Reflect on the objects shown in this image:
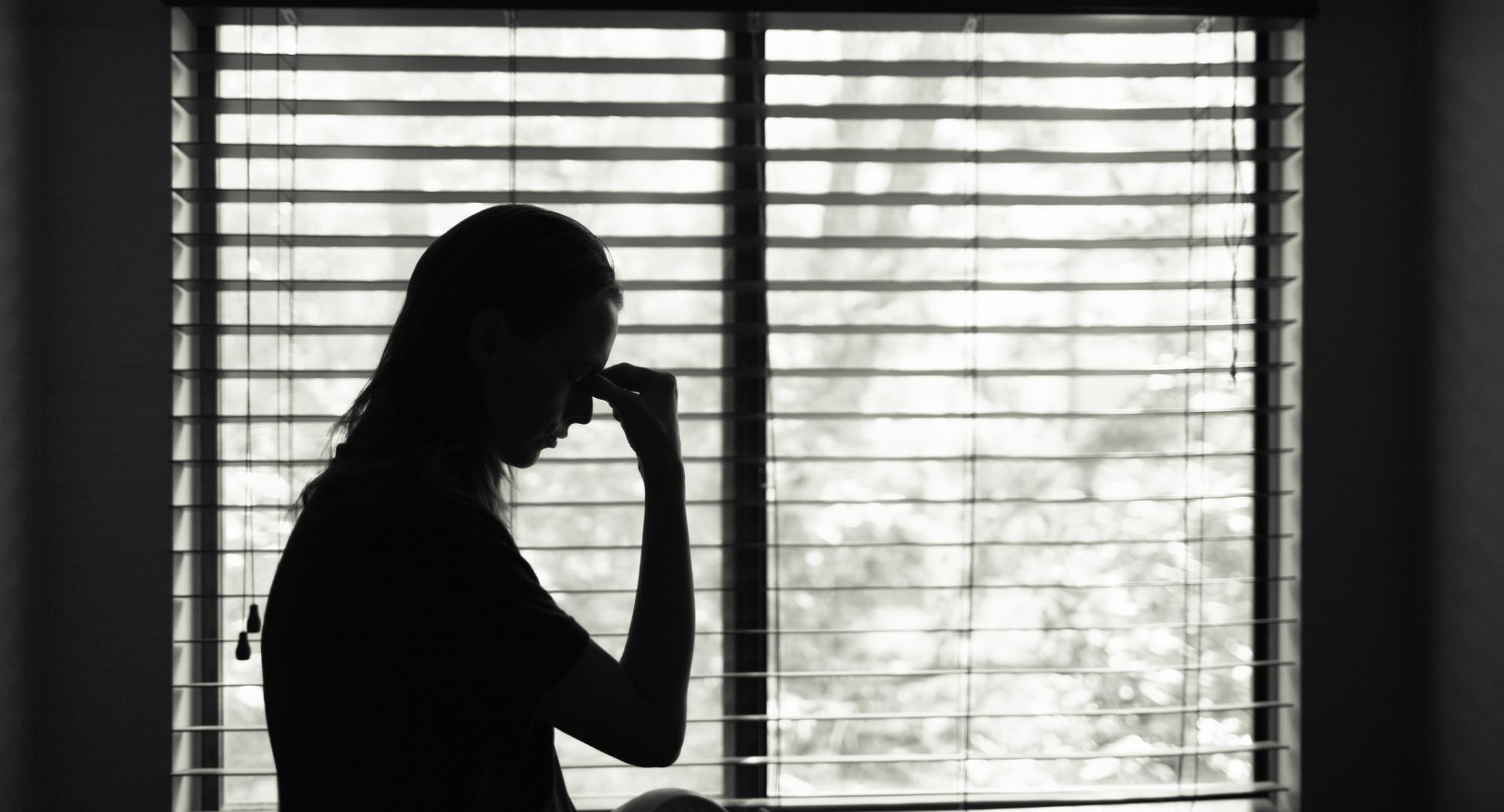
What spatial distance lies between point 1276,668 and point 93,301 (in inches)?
77.6

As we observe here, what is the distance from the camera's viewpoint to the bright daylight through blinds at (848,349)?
1485mm

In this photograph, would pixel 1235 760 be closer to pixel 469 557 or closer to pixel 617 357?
pixel 617 357

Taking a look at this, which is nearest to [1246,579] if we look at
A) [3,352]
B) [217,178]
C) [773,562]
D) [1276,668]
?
[1276,668]

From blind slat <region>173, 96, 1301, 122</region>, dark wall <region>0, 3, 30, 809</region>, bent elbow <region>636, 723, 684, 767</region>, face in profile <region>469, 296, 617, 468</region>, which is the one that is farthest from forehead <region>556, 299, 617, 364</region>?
dark wall <region>0, 3, 30, 809</region>

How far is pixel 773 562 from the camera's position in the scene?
5.03 feet

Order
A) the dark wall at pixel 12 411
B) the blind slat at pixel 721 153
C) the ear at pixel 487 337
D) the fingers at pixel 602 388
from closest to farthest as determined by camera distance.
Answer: the ear at pixel 487 337, the fingers at pixel 602 388, the dark wall at pixel 12 411, the blind slat at pixel 721 153

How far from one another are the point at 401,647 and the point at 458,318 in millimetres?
307

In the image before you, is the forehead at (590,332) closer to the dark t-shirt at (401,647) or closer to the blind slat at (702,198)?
the dark t-shirt at (401,647)

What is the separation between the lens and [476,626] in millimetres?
810

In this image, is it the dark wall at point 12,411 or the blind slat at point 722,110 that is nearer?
the dark wall at point 12,411

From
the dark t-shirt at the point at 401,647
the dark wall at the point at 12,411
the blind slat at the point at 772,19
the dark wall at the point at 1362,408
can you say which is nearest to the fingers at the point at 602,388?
the dark t-shirt at the point at 401,647

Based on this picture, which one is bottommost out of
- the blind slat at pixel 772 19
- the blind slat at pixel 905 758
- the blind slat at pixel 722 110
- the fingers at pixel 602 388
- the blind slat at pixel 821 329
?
the blind slat at pixel 905 758

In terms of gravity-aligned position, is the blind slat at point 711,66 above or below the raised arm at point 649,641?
above

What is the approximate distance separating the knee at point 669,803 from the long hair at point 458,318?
401 millimetres
